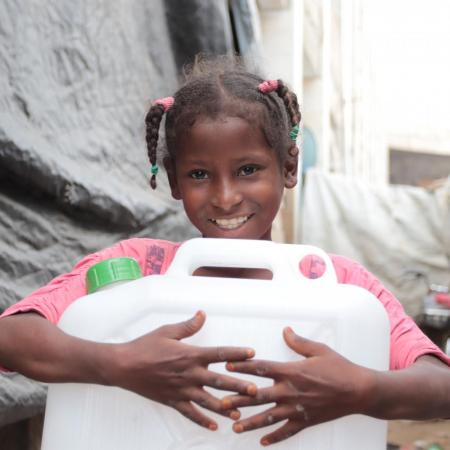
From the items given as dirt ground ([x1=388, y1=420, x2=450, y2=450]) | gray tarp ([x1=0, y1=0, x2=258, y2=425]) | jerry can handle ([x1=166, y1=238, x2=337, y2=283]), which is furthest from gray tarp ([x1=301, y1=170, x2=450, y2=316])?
jerry can handle ([x1=166, y1=238, x2=337, y2=283])

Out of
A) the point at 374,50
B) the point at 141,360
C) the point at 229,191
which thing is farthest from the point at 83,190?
the point at 374,50

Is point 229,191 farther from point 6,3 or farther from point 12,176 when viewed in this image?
point 6,3

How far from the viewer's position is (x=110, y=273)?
1.00m

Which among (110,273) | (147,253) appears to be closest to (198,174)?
(147,253)

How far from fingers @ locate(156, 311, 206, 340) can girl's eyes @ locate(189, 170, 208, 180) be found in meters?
0.34

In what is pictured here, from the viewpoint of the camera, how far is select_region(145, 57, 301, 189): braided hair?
1188 millimetres

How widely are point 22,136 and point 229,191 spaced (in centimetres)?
48

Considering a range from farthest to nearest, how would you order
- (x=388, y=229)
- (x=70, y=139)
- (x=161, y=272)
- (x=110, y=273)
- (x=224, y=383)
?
(x=388, y=229), (x=70, y=139), (x=161, y=272), (x=110, y=273), (x=224, y=383)

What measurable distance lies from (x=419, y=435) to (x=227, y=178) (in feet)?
9.22

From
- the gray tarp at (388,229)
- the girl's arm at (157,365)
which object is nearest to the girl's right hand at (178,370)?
the girl's arm at (157,365)

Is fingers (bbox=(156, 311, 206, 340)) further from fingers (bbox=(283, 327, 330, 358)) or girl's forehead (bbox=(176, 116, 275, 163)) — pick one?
girl's forehead (bbox=(176, 116, 275, 163))

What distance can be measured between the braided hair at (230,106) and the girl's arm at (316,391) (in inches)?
16.7

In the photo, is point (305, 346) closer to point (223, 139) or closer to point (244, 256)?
point (244, 256)

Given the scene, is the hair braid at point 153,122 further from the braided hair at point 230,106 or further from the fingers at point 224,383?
the fingers at point 224,383
